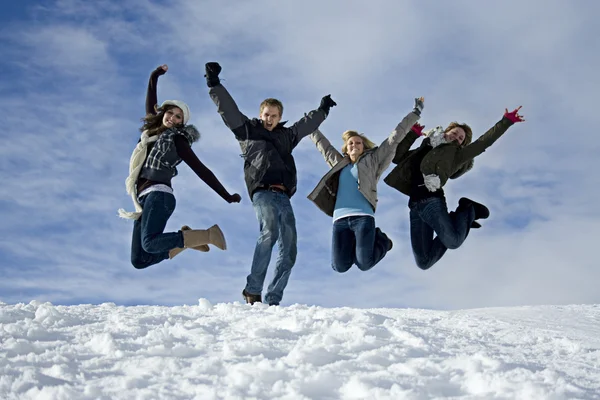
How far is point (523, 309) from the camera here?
744 centimetres

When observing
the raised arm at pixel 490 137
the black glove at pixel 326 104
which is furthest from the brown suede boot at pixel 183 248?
the raised arm at pixel 490 137

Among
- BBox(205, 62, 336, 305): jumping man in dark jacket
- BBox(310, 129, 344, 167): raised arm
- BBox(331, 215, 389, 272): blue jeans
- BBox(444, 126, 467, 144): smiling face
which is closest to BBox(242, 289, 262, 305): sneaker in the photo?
BBox(205, 62, 336, 305): jumping man in dark jacket

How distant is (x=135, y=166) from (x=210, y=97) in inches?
45.4

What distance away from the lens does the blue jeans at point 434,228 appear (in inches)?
280

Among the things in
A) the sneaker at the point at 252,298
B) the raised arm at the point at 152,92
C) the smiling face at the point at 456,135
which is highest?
the raised arm at the point at 152,92

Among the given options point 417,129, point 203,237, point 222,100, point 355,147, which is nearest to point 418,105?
point 417,129

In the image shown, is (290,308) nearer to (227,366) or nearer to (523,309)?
(227,366)

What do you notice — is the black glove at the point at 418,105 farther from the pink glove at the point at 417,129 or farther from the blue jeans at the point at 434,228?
the blue jeans at the point at 434,228

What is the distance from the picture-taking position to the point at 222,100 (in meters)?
6.77

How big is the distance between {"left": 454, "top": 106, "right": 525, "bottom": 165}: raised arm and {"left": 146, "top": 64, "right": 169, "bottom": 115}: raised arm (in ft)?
12.6

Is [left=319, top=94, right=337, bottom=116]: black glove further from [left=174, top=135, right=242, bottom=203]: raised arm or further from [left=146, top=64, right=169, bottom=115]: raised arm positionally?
[left=146, top=64, right=169, bottom=115]: raised arm

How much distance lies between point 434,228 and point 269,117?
7.65ft

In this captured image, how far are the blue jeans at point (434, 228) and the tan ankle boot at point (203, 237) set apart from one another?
7.76 ft

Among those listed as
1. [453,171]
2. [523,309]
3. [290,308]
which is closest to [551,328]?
[523,309]
